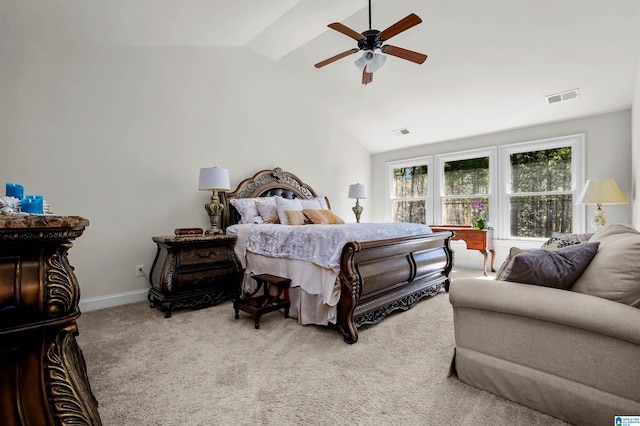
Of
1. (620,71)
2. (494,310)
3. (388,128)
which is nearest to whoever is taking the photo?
(494,310)

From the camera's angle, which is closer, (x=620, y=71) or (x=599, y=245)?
(x=599, y=245)

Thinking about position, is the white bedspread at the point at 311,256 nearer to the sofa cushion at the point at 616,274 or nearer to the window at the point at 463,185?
the sofa cushion at the point at 616,274

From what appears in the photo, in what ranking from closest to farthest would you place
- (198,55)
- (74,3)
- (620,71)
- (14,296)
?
(14,296) < (74,3) < (620,71) < (198,55)

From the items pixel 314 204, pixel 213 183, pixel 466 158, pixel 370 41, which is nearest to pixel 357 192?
pixel 314 204

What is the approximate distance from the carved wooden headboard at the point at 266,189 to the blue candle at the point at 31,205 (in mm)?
2776

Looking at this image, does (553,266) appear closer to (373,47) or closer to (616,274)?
(616,274)

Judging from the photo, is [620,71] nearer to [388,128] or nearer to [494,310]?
[388,128]

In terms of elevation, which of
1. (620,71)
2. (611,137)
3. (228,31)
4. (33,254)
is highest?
(228,31)

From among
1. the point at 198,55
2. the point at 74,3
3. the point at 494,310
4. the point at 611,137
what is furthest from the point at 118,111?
the point at 611,137

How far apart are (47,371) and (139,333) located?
72.8 inches

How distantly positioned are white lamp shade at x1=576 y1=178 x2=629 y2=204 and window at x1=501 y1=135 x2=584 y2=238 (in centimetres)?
84

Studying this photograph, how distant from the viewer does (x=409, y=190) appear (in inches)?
250

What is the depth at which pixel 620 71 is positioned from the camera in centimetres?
359

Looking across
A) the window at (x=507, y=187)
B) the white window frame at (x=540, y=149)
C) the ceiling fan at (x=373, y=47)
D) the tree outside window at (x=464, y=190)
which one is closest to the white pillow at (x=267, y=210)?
the ceiling fan at (x=373, y=47)
